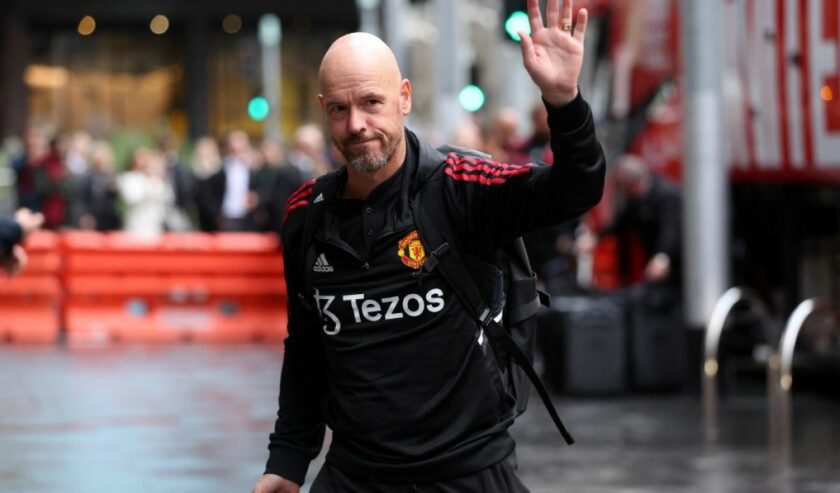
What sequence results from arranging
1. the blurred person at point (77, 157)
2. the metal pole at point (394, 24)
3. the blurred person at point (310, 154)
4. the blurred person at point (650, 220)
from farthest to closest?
the metal pole at point (394, 24), the blurred person at point (77, 157), the blurred person at point (310, 154), the blurred person at point (650, 220)

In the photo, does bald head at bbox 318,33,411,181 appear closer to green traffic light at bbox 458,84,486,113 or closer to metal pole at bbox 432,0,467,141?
metal pole at bbox 432,0,467,141

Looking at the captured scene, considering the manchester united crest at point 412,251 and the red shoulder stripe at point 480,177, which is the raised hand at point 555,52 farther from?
the manchester united crest at point 412,251

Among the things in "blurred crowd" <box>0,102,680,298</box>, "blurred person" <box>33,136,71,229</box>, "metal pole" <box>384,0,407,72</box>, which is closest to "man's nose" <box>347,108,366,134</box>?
"blurred crowd" <box>0,102,680,298</box>

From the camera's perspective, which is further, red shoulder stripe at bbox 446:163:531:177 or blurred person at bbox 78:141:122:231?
blurred person at bbox 78:141:122:231

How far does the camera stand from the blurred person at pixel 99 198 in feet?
88.1

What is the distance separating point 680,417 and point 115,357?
7.71 m

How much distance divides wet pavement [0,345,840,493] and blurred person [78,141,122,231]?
9464mm

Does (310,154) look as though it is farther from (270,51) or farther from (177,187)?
(270,51)

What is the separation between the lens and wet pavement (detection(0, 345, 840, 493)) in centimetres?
1014

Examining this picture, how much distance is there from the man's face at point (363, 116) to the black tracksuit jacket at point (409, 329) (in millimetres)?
144

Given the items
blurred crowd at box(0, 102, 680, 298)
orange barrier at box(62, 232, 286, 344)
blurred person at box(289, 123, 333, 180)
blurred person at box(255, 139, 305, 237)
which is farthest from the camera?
blurred person at box(255, 139, 305, 237)

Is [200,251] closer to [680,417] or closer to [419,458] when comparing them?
[680,417]

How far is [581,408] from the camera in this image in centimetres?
1421

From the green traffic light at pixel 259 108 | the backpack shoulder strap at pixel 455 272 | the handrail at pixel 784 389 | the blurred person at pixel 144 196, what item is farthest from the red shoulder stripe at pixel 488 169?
the green traffic light at pixel 259 108
